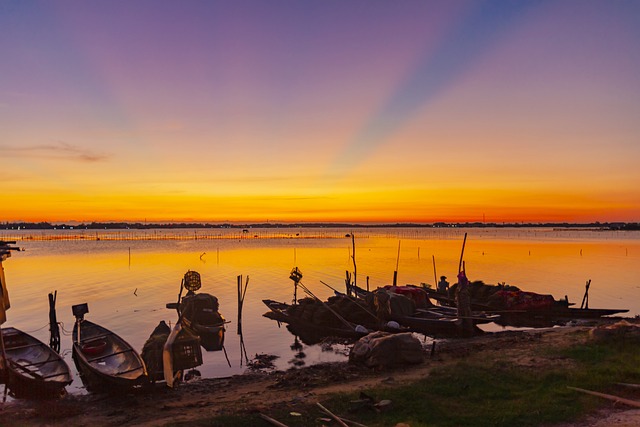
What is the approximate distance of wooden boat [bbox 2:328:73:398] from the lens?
49.5 feet

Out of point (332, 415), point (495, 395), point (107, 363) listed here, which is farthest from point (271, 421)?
point (107, 363)

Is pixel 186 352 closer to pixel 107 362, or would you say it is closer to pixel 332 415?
pixel 107 362

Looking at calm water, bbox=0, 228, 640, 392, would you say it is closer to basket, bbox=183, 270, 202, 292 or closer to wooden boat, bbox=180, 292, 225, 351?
wooden boat, bbox=180, 292, 225, 351

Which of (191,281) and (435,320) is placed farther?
(191,281)

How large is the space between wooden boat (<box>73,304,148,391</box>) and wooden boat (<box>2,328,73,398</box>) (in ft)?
2.53

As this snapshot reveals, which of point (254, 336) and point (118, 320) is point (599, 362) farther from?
point (118, 320)

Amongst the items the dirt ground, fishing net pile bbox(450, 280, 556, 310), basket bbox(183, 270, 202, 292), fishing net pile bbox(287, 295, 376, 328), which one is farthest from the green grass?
basket bbox(183, 270, 202, 292)

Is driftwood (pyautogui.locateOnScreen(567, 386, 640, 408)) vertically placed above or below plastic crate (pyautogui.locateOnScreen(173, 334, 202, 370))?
above

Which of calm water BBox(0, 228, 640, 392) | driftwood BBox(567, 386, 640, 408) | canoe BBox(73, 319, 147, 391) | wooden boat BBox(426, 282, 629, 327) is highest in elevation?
driftwood BBox(567, 386, 640, 408)

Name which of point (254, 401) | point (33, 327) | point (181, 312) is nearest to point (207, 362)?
point (181, 312)

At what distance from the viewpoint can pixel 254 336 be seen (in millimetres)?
26031

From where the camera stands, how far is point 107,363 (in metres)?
16.6

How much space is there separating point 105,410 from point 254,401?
456cm

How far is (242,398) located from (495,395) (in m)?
7.38
